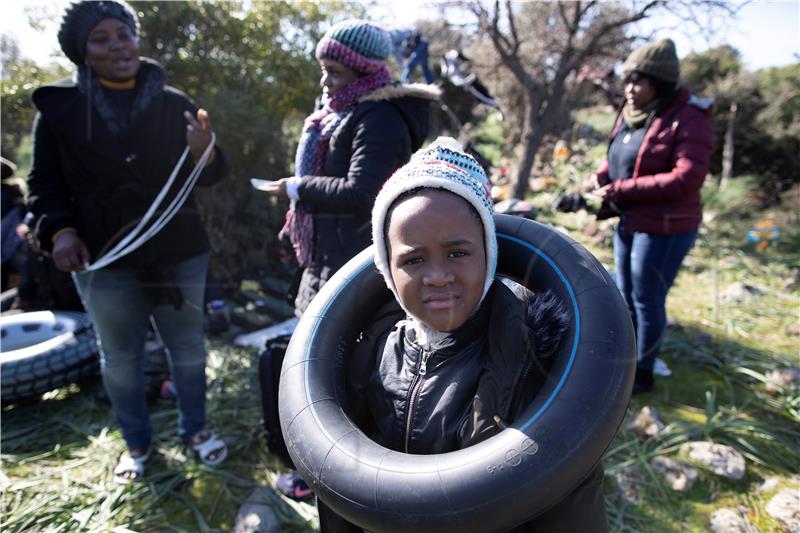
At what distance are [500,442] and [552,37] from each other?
7378mm

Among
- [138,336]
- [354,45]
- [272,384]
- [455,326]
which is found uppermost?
[354,45]

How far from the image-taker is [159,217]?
234cm

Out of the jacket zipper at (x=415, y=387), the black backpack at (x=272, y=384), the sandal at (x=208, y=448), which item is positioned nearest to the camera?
the jacket zipper at (x=415, y=387)

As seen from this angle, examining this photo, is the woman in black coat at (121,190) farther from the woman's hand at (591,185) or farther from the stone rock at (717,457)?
the stone rock at (717,457)

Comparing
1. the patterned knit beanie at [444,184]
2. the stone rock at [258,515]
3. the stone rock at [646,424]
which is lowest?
the stone rock at [258,515]

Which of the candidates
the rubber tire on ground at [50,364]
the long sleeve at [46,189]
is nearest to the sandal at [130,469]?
the rubber tire on ground at [50,364]

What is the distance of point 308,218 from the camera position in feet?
7.33

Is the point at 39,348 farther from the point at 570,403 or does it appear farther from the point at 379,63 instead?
the point at 570,403

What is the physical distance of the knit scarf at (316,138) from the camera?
2.10m

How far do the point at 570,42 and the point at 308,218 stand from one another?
17.3ft

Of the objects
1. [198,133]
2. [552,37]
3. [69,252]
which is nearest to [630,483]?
[198,133]

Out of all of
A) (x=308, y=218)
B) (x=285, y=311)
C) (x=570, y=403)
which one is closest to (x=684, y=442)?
(x=570, y=403)

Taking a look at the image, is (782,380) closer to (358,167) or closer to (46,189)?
(358,167)

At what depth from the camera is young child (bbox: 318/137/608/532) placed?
3.93 feet
